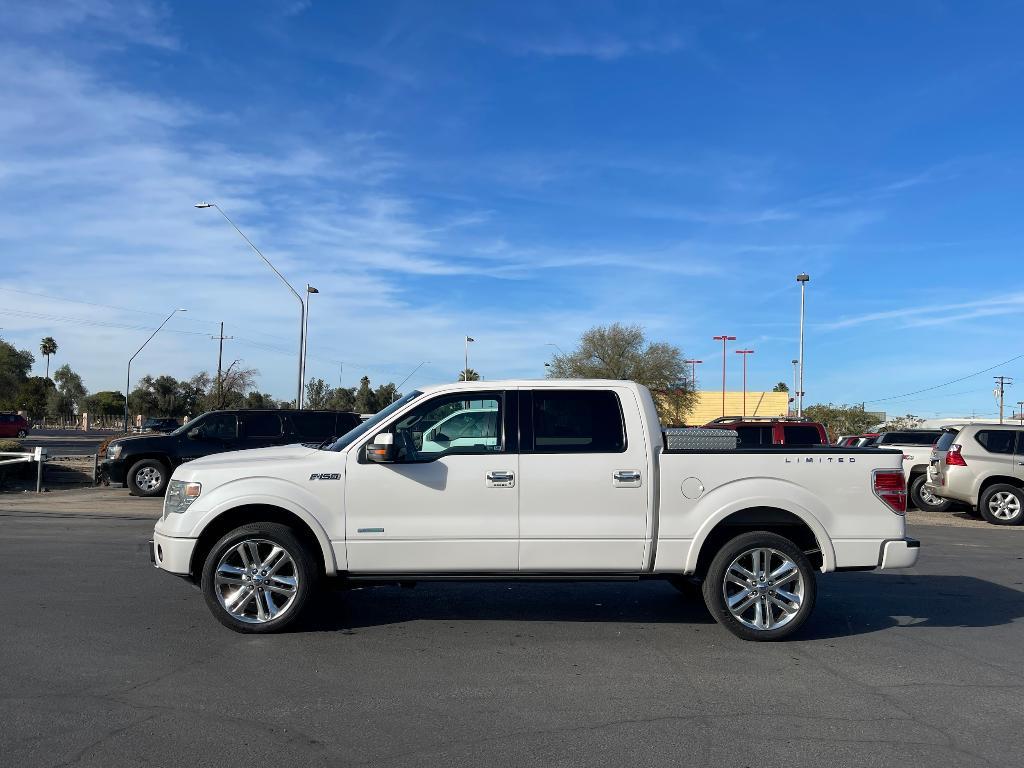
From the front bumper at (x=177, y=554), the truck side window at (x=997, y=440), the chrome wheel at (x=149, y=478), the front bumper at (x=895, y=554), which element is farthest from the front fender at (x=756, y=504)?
the chrome wheel at (x=149, y=478)

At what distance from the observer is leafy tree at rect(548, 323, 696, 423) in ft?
181

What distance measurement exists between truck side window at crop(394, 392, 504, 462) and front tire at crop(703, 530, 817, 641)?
202 centimetres

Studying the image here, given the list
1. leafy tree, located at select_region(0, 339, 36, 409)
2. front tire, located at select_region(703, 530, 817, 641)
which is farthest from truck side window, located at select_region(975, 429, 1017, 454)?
leafy tree, located at select_region(0, 339, 36, 409)

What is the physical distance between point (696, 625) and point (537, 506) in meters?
1.88

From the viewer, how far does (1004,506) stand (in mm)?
15945

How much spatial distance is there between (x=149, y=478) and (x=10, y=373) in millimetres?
63690

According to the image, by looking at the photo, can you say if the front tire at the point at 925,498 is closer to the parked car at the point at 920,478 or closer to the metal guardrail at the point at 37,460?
the parked car at the point at 920,478

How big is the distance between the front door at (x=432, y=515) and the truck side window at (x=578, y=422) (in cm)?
38

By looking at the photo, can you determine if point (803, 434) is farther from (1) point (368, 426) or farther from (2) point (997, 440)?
(1) point (368, 426)

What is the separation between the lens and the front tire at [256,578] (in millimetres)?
6645

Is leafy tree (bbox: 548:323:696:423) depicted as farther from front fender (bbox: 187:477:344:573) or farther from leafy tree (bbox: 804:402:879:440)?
front fender (bbox: 187:477:344:573)

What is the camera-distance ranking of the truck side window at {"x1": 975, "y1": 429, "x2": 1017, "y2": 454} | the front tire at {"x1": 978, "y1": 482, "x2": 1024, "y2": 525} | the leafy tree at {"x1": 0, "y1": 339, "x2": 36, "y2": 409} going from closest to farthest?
the front tire at {"x1": 978, "y1": 482, "x2": 1024, "y2": 525}
the truck side window at {"x1": 975, "y1": 429, "x2": 1017, "y2": 454}
the leafy tree at {"x1": 0, "y1": 339, "x2": 36, "y2": 409}

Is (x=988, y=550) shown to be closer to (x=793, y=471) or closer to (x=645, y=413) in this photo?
(x=793, y=471)

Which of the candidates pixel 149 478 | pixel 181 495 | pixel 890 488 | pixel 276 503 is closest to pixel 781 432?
pixel 890 488
